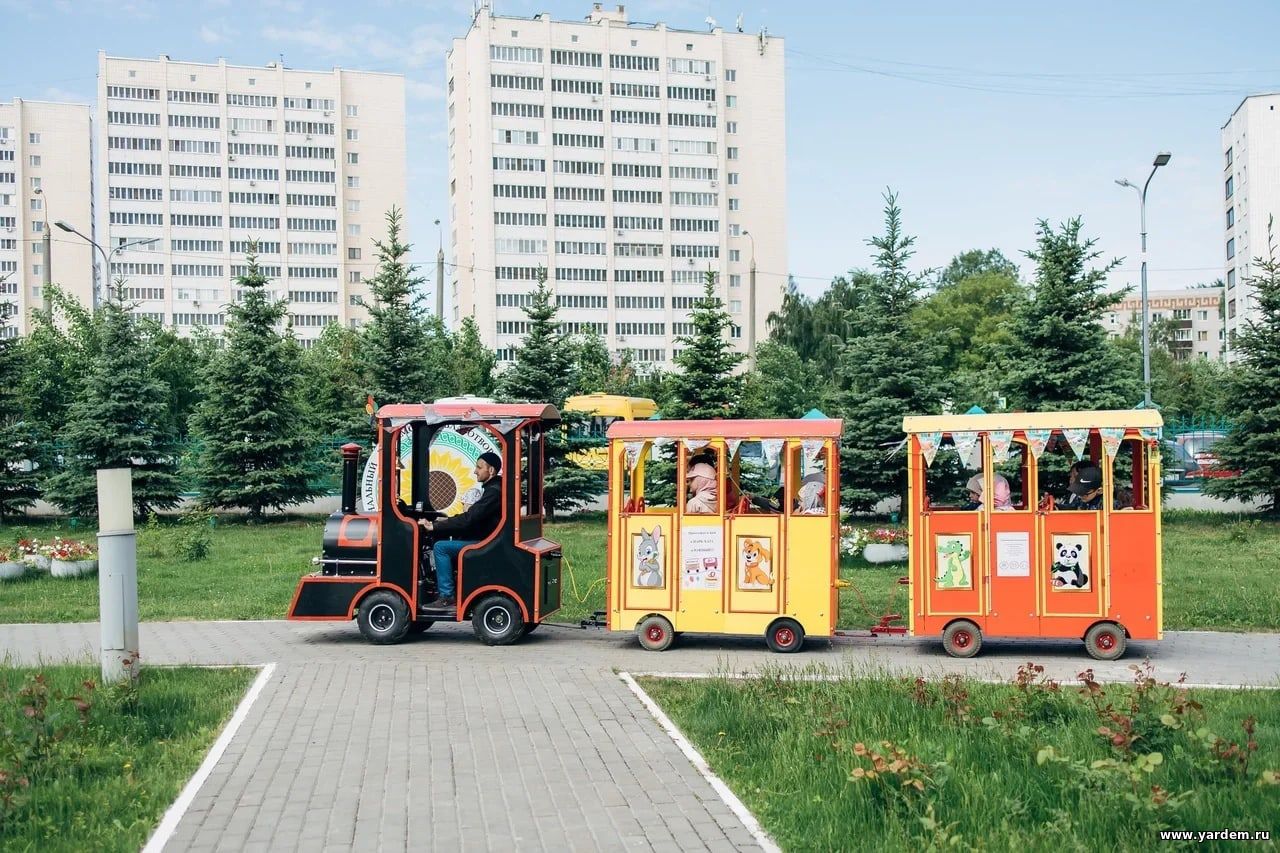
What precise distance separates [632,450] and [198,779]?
6.87 m

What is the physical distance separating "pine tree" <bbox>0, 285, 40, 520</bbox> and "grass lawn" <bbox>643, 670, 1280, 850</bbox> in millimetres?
25893

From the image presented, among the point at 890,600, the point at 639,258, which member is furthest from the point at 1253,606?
the point at 639,258

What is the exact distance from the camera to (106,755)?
8.34 m

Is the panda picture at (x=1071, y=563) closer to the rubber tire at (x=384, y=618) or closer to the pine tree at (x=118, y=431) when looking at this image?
the rubber tire at (x=384, y=618)

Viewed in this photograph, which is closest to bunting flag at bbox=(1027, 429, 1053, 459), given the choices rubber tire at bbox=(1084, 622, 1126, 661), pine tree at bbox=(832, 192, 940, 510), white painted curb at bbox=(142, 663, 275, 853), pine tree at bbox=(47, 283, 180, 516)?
rubber tire at bbox=(1084, 622, 1126, 661)

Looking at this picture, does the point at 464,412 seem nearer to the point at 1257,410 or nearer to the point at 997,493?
the point at 997,493

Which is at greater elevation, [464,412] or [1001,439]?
[464,412]

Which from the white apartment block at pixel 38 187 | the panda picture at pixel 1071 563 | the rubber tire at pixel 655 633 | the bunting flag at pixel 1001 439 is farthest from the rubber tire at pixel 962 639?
the white apartment block at pixel 38 187

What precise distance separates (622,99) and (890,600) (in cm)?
10256

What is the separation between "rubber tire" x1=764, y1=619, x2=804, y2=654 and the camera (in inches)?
519

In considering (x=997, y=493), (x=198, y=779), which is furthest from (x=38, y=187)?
(x=198, y=779)

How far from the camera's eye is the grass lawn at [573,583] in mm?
15555

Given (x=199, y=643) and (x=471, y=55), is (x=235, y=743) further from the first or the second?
(x=471, y=55)

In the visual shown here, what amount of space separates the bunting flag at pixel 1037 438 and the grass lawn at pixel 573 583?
3.08m
